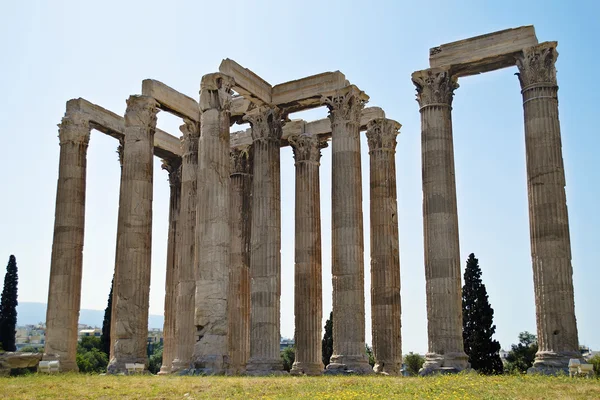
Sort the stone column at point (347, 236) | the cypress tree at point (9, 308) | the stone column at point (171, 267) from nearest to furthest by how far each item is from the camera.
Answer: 1. the stone column at point (347, 236)
2. the stone column at point (171, 267)
3. the cypress tree at point (9, 308)

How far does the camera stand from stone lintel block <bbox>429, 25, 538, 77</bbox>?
37062mm

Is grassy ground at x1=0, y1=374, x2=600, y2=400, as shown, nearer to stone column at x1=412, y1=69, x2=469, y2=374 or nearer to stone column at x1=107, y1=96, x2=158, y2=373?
stone column at x1=412, y1=69, x2=469, y2=374

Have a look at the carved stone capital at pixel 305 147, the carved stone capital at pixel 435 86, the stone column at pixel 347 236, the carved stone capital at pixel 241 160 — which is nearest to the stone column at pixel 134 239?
the carved stone capital at pixel 241 160

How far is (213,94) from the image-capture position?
38.6 meters

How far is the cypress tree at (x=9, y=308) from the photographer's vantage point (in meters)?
76.1

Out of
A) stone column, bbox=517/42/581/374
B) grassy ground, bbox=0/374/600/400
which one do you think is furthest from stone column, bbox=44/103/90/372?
stone column, bbox=517/42/581/374

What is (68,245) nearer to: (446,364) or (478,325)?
(446,364)

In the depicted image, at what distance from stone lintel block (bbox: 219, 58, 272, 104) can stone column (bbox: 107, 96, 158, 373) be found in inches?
200

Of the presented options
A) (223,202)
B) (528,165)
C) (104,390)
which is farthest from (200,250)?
(528,165)

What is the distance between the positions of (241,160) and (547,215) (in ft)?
73.4

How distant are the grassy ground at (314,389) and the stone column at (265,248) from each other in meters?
9.41

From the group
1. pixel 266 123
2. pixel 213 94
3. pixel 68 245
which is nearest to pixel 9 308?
pixel 68 245

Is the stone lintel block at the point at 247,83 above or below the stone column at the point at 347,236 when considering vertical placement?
above

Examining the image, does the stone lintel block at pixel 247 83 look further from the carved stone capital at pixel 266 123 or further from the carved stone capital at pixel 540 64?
the carved stone capital at pixel 540 64
